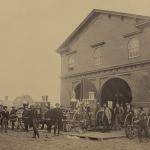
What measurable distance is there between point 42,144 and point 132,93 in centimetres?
1046

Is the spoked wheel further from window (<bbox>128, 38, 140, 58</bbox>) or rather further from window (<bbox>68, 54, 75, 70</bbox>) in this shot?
window (<bbox>68, 54, 75, 70</bbox>)

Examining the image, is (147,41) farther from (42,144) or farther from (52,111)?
(42,144)

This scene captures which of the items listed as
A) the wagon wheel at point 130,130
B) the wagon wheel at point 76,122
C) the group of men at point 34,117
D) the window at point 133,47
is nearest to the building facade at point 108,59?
the window at point 133,47

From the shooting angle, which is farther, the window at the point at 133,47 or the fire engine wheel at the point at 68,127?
the window at the point at 133,47

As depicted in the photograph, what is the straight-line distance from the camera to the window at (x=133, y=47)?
24109 millimetres

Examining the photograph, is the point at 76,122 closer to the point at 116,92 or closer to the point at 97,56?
the point at 116,92


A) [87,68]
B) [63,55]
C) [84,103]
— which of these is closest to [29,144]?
[84,103]

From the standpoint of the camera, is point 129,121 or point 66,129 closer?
point 129,121

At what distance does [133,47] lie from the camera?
964 inches

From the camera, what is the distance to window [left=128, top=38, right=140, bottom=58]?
24.1 meters

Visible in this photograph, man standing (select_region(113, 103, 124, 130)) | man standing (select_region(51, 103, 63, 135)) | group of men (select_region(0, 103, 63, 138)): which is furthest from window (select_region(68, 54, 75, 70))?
man standing (select_region(51, 103, 63, 135))

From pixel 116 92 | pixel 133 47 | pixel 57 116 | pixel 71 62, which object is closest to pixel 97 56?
pixel 116 92

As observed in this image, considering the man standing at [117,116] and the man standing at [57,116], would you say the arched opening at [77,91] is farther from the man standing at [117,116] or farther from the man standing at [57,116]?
the man standing at [57,116]

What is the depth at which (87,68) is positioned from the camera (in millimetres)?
28984
